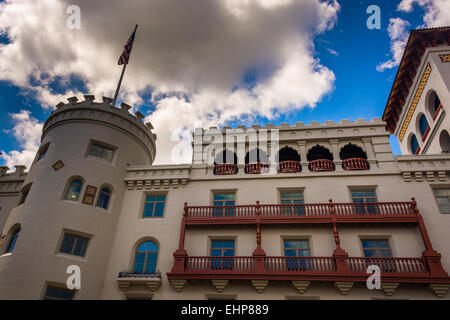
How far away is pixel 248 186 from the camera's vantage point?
2183cm

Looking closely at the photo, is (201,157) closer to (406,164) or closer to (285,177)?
(285,177)

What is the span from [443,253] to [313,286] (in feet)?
23.8

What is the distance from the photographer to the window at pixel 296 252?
57.8ft

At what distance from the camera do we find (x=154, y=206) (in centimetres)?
2203

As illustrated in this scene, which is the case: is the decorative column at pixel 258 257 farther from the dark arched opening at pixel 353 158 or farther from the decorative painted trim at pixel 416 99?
the decorative painted trim at pixel 416 99

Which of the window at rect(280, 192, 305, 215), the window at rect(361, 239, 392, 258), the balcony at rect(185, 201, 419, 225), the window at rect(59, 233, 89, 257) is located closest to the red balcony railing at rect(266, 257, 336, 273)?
the balcony at rect(185, 201, 419, 225)

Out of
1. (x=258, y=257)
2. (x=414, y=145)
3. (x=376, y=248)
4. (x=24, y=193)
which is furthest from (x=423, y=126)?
(x=24, y=193)

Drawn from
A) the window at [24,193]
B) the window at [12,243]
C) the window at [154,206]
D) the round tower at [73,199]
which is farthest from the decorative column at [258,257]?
the window at [24,193]

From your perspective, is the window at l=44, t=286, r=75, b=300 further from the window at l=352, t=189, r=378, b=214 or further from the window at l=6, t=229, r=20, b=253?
the window at l=352, t=189, r=378, b=214

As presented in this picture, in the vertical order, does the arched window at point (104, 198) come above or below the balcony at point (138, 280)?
above

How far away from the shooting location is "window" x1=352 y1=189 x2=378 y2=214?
19141 millimetres

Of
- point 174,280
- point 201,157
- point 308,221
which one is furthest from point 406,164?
point 174,280

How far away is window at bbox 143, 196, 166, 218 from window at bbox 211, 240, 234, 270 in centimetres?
438

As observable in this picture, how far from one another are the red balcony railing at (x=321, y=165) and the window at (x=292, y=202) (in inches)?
78.5
